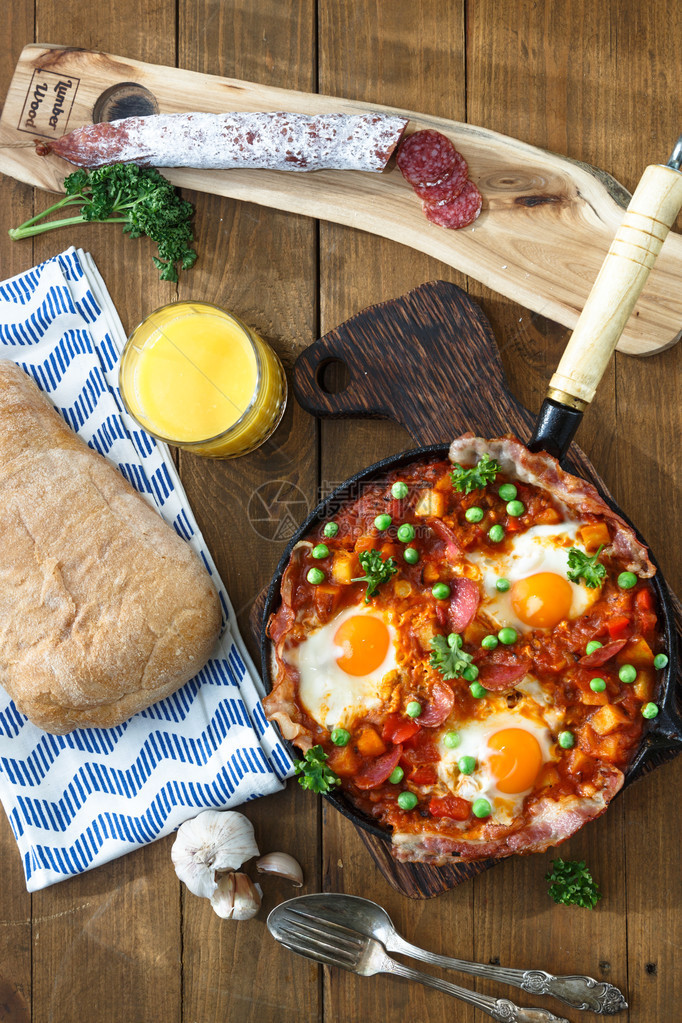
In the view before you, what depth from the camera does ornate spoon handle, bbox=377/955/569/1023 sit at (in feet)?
11.3

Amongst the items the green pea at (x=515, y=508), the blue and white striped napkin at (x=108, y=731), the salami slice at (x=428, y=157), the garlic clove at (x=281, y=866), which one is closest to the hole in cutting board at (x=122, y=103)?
the blue and white striped napkin at (x=108, y=731)

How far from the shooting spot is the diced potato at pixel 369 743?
2967 millimetres

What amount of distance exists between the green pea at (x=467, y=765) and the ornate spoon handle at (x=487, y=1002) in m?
1.26

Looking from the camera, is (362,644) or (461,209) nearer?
(362,644)

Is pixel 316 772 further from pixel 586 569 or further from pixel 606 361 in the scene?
pixel 606 361

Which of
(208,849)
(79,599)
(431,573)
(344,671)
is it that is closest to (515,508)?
(431,573)

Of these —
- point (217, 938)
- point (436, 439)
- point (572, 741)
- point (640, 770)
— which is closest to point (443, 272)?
point (436, 439)

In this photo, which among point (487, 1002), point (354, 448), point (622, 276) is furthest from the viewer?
point (354, 448)

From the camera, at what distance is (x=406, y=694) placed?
2.99 metres

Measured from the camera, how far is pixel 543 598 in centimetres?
293

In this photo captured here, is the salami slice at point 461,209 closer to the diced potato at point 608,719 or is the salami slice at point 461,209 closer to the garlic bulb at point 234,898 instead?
the diced potato at point 608,719

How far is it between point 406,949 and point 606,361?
9.18ft

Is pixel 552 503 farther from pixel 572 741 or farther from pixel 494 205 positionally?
pixel 494 205

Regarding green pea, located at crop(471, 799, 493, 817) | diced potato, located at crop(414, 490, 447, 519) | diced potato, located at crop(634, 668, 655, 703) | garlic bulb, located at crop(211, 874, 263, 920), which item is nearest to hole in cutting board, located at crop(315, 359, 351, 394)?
diced potato, located at crop(414, 490, 447, 519)
